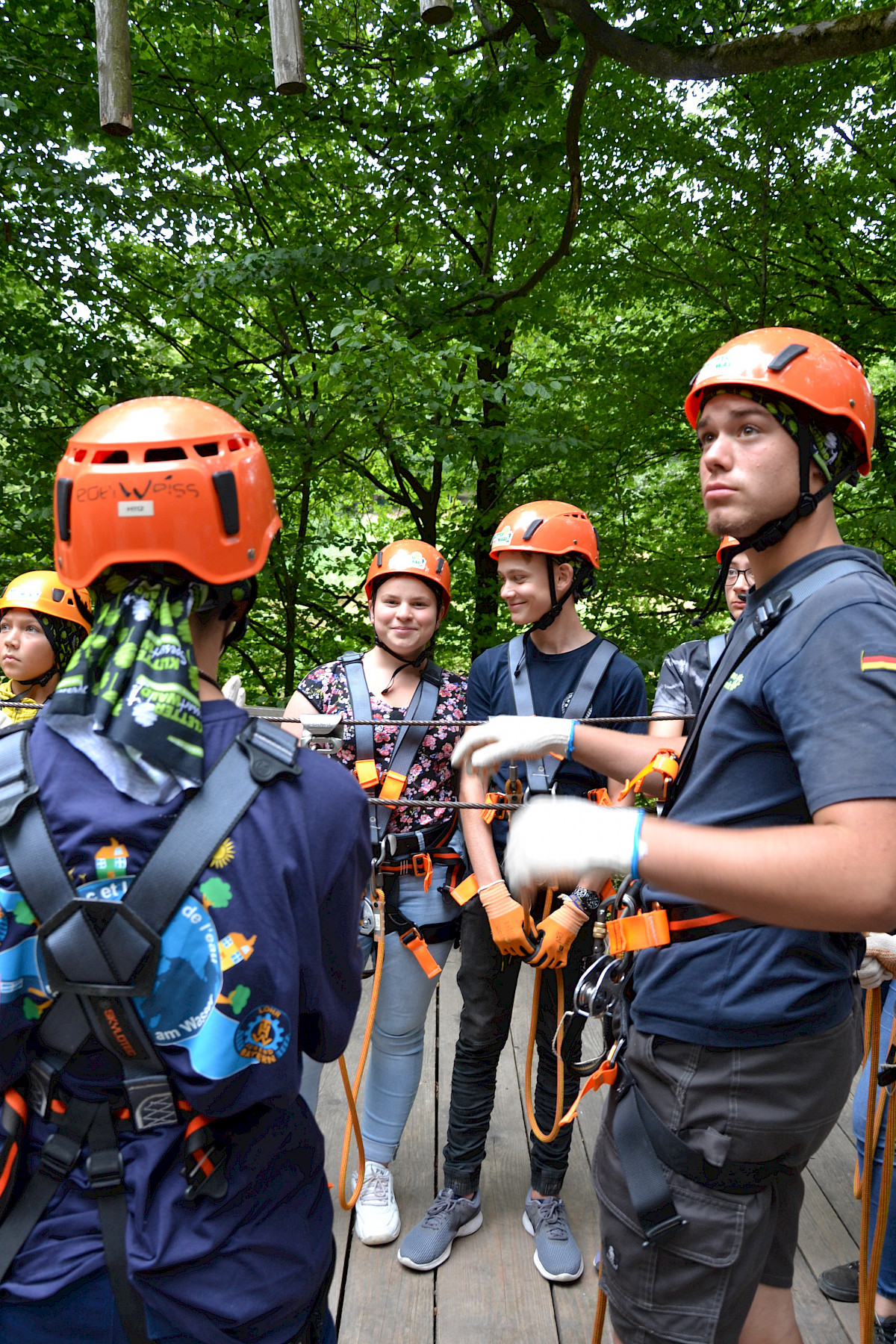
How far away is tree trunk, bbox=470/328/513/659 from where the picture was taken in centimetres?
626

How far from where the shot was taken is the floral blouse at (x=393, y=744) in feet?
9.45

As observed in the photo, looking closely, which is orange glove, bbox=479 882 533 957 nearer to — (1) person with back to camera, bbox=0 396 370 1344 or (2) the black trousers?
(2) the black trousers

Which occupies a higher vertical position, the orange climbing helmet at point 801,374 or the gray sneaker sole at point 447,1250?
the orange climbing helmet at point 801,374

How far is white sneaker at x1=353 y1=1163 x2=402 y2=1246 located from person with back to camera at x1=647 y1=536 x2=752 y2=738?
166cm

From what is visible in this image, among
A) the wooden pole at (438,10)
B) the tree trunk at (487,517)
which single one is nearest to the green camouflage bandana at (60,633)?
the wooden pole at (438,10)

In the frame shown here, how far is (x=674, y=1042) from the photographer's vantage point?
63.4 inches

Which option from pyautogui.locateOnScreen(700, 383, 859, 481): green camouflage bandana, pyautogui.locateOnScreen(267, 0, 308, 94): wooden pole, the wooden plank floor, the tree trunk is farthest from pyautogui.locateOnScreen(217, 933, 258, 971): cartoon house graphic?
the tree trunk

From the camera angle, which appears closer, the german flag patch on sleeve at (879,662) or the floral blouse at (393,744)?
the german flag patch on sleeve at (879,662)

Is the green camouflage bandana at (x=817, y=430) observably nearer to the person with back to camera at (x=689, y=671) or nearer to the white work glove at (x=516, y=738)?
the white work glove at (x=516, y=738)

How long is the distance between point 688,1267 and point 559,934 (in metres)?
1.16

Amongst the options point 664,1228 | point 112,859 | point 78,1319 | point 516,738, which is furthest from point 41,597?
point 664,1228

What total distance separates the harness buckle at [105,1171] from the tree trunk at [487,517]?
5238mm

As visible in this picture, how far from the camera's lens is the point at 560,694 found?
2.90m

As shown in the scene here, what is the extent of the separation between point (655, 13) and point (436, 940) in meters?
4.35
